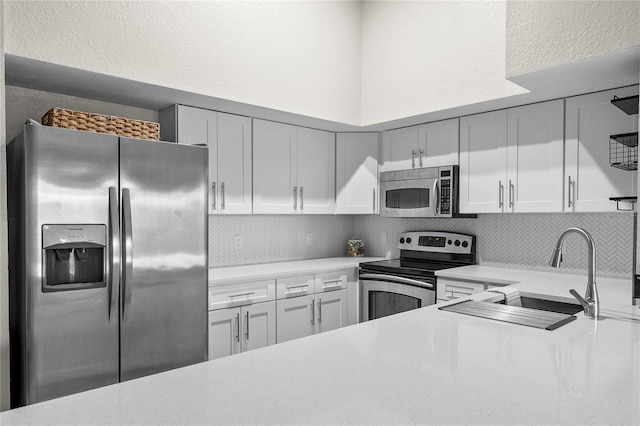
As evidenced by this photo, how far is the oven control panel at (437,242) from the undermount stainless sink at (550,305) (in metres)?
1.26

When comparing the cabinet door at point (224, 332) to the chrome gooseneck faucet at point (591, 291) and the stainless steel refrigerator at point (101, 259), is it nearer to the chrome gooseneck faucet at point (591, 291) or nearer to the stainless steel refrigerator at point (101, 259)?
the stainless steel refrigerator at point (101, 259)

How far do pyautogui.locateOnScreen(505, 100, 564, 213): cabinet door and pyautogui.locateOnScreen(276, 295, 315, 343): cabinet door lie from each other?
1672 millimetres

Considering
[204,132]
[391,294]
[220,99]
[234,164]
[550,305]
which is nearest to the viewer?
[550,305]

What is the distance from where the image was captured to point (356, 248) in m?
4.34

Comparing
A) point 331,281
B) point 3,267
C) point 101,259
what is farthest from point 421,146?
point 3,267

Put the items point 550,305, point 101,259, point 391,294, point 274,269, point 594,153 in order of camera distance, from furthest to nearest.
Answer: point 391,294 < point 274,269 < point 594,153 < point 550,305 < point 101,259

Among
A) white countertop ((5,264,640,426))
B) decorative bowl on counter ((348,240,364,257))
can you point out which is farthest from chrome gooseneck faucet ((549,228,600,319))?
decorative bowl on counter ((348,240,364,257))

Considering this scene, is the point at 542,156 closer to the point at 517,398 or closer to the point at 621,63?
the point at 621,63

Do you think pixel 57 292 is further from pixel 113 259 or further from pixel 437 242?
pixel 437 242

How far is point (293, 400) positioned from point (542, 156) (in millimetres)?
2679

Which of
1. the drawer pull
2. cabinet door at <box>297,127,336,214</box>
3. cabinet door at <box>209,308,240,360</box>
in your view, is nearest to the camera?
cabinet door at <box>209,308,240,360</box>

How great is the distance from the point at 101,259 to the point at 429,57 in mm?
2630

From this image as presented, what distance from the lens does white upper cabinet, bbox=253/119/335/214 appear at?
344 cm

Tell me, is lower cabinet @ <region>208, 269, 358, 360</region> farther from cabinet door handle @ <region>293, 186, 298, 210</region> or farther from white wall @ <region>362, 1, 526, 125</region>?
white wall @ <region>362, 1, 526, 125</region>
